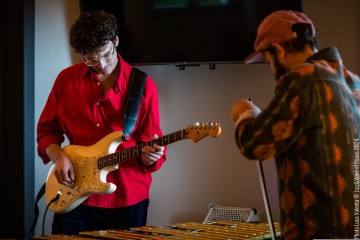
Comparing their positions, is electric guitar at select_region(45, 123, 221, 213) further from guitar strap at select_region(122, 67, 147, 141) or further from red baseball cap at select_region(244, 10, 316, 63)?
red baseball cap at select_region(244, 10, 316, 63)

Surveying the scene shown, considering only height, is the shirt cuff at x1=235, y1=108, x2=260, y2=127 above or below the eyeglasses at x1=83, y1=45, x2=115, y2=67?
below

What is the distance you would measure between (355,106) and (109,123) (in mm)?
1388

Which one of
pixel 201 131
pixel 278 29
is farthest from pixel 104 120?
pixel 278 29

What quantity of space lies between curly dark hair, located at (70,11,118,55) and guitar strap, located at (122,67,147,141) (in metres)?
0.22

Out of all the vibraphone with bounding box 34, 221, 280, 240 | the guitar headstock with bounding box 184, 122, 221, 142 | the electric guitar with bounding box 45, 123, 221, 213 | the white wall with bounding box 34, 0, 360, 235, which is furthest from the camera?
the white wall with bounding box 34, 0, 360, 235

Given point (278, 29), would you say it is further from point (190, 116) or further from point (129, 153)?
point (190, 116)

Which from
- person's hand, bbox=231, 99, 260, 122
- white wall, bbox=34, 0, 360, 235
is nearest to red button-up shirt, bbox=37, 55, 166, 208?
white wall, bbox=34, 0, 360, 235

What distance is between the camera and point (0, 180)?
3.61 meters

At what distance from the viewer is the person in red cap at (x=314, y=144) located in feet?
5.34

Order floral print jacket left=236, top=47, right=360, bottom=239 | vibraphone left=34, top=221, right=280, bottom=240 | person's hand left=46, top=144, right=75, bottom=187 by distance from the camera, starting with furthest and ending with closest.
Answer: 1. person's hand left=46, top=144, right=75, bottom=187
2. vibraphone left=34, top=221, right=280, bottom=240
3. floral print jacket left=236, top=47, right=360, bottom=239

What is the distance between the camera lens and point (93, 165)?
2787 mm

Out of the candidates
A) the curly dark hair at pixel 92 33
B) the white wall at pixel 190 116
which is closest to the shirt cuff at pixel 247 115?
the curly dark hair at pixel 92 33

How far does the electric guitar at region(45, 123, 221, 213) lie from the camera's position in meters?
2.68

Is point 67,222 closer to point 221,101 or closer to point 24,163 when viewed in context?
point 24,163
